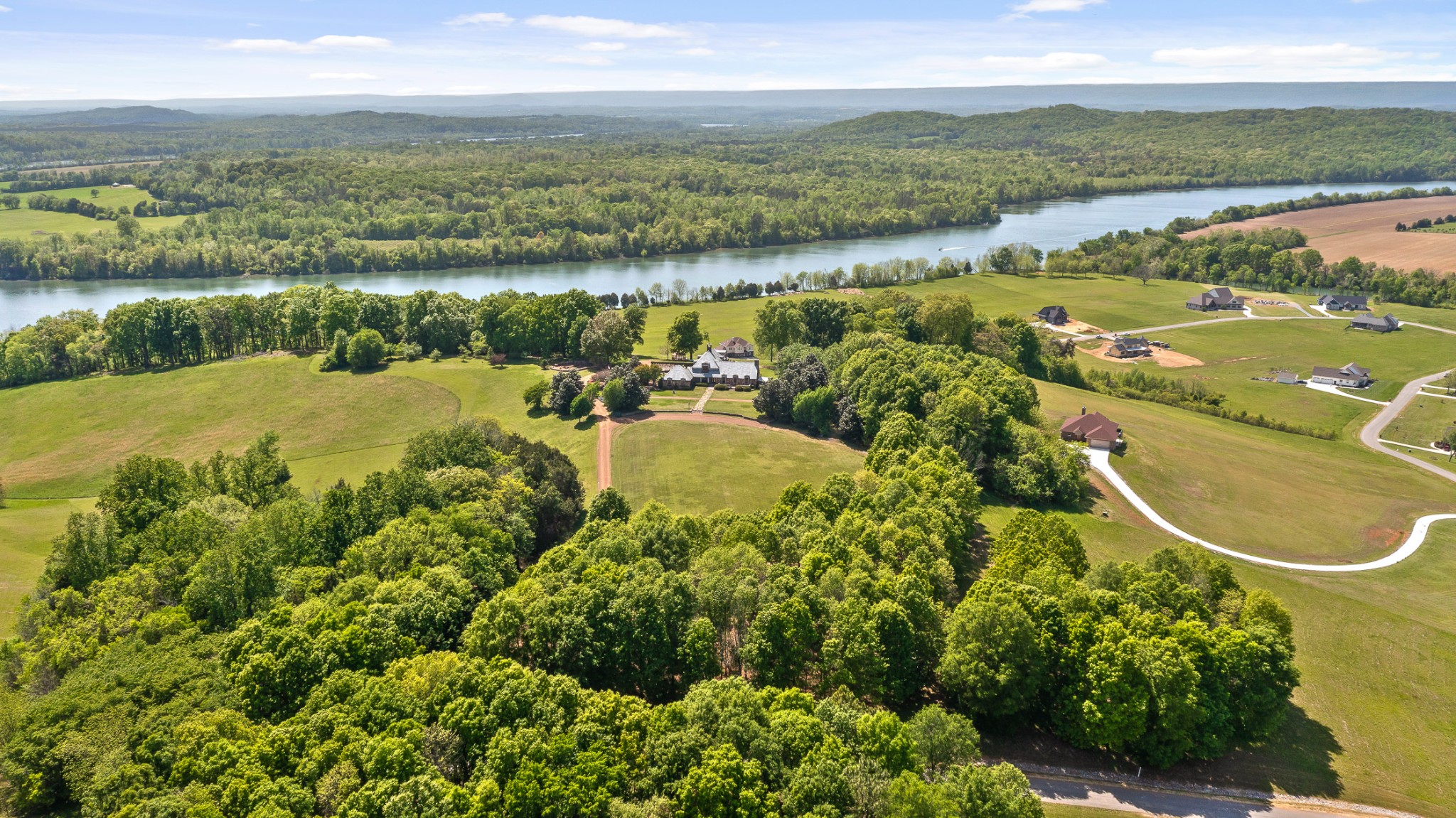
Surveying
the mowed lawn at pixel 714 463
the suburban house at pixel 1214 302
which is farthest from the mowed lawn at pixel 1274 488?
the suburban house at pixel 1214 302

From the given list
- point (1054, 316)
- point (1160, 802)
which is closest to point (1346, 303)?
point (1054, 316)

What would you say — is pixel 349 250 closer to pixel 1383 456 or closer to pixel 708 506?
pixel 708 506

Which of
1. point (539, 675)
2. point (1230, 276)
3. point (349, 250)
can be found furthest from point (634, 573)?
point (1230, 276)

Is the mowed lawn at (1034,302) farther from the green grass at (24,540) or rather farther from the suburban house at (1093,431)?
the green grass at (24,540)

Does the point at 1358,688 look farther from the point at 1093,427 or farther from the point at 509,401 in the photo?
the point at 509,401

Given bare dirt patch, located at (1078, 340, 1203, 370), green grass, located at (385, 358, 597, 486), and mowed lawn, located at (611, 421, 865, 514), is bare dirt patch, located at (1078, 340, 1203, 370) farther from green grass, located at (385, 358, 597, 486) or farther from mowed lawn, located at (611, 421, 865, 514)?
green grass, located at (385, 358, 597, 486)

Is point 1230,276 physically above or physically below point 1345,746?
above

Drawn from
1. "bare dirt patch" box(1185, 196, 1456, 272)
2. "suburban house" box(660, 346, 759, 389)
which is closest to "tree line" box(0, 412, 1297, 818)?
"suburban house" box(660, 346, 759, 389)
